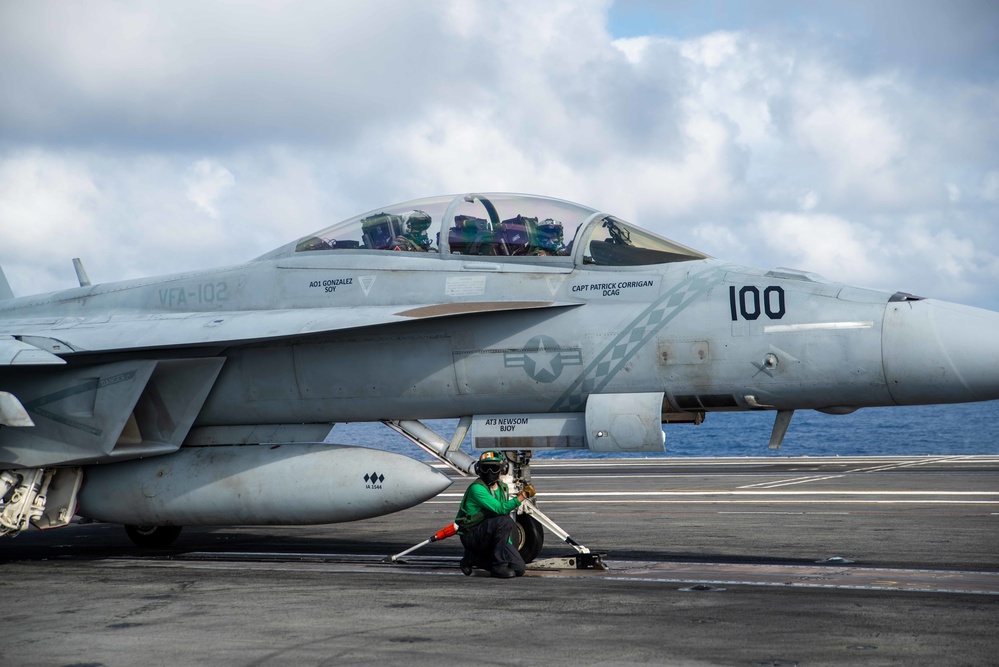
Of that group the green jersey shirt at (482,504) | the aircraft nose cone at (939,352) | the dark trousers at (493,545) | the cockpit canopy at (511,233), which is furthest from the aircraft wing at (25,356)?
the aircraft nose cone at (939,352)

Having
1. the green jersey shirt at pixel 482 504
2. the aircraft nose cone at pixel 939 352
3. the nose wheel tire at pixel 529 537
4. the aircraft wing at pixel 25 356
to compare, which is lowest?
the nose wheel tire at pixel 529 537

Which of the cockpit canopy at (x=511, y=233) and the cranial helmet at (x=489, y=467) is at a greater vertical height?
the cockpit canopy at (x=511, y=233)

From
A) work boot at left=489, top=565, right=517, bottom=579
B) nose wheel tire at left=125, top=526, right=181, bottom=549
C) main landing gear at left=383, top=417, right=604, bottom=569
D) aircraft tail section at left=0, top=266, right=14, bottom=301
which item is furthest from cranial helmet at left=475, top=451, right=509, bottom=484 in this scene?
aircraft tail section at left=0, top=266, right=14, bottom=301

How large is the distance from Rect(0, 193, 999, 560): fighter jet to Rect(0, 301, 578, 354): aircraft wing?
0.03 meters

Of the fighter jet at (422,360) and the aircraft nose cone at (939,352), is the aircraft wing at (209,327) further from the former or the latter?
the aircraft nose cone at (939,352)

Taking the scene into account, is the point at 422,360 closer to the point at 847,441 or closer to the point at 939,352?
the point at 939,352

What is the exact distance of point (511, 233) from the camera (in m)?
10.6

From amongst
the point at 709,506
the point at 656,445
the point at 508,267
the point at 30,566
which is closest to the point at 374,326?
the point at 508,267

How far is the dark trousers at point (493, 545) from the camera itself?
977 cm

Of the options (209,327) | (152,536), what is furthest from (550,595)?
(152,536)

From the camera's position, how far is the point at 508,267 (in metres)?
10.5

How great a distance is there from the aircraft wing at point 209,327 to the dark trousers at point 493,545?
6.85ft

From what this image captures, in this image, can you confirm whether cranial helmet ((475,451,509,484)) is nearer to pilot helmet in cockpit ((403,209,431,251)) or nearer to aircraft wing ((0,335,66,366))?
pilot helmet in cockpit ((403,209,431,251))

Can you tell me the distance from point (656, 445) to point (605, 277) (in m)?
1.74
